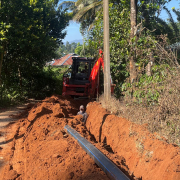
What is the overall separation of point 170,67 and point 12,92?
12.5 m

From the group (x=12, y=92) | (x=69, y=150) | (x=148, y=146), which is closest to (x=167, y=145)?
(x=148, y=146)

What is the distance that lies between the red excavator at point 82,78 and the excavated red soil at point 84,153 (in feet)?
19.0

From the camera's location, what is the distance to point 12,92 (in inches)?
653

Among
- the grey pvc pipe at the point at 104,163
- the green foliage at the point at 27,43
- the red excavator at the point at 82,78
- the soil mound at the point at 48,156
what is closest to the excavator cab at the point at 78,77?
the red excavator at the point at 82,78

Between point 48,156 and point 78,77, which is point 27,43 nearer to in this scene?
point 78,77

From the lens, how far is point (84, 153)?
4840mm

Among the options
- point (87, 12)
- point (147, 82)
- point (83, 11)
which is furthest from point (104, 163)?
point (87, 12)

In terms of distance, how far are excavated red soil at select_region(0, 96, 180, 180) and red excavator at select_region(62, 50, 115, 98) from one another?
580 centimetres

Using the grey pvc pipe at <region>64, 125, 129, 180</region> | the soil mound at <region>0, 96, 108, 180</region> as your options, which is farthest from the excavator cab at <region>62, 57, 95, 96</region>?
the grey pvc pipe at <region>64, 125, 129, 180</region>

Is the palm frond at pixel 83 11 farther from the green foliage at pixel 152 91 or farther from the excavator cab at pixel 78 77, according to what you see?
the green foliage at pixel 152 91

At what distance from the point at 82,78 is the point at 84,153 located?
38.4ft

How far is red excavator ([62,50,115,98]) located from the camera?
1408 cm

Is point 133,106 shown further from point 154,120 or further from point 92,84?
point 92,84

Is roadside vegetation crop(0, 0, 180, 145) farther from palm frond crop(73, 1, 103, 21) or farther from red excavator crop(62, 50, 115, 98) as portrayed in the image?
red excavator crop(62, 50, 115, 98)
